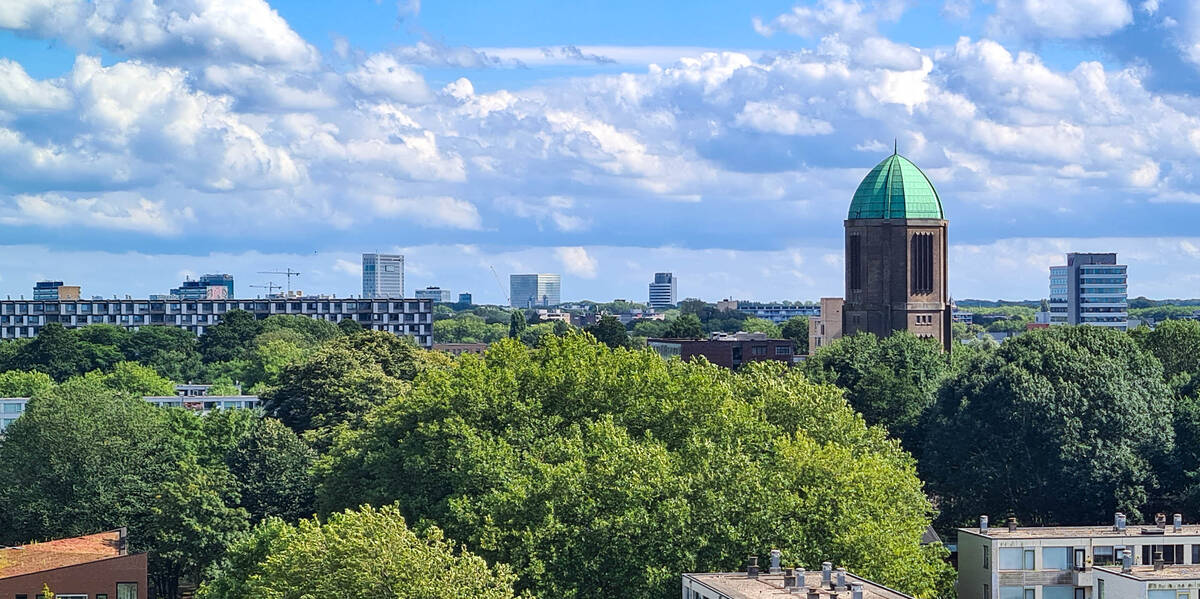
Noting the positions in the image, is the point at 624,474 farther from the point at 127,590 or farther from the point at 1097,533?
the point at 127,590

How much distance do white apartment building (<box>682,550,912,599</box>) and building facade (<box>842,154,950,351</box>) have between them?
312 ft

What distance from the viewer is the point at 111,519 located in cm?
Answer: 8644

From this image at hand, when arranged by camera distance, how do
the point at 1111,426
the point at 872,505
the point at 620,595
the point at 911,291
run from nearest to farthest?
the point at 620,595 < the point at 872,505 < the point at 1111,426 < the point at 911,291

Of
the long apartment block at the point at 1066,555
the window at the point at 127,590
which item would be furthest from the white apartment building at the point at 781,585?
the window at the point at 127,590

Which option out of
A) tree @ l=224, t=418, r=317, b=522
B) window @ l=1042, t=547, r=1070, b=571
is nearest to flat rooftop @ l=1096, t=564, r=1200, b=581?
window @ l=1042, t=547, r=1070, b=571

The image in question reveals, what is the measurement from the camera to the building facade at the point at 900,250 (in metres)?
148

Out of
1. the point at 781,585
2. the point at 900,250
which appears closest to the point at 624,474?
the point at 781,585

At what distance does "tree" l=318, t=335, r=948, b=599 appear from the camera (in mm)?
58188

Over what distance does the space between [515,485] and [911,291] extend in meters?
92.8

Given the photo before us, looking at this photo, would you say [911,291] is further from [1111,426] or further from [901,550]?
[901,550]

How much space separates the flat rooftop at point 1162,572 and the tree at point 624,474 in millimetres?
6761

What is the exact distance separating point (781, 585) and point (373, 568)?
1246cm

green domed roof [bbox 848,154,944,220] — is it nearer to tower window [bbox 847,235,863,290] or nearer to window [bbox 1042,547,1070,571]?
tower window [bbox 847,235,863,290]

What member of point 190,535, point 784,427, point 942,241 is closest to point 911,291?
point 942,241
